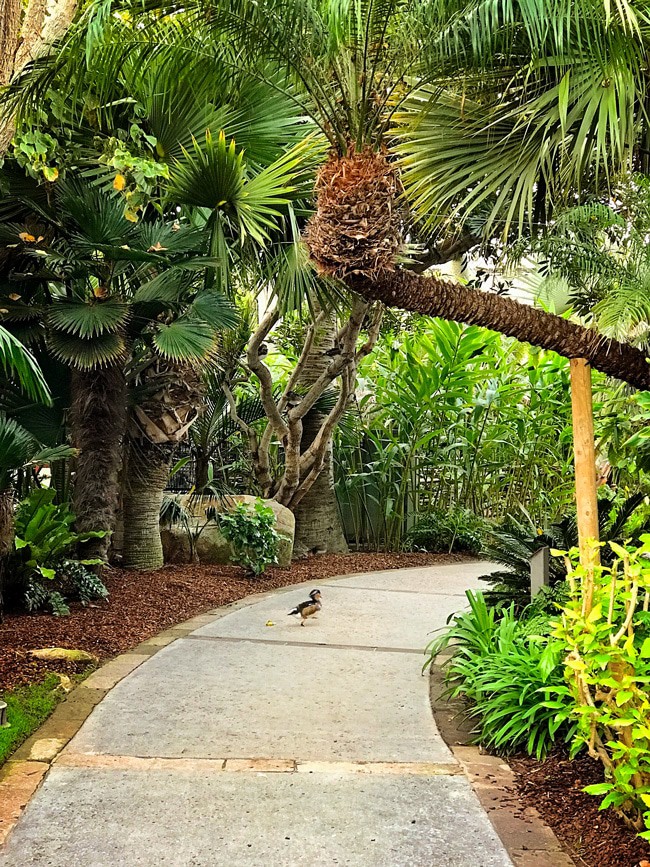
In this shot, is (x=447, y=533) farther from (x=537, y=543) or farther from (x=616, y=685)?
(x=616, y=685)

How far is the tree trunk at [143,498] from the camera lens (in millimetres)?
7770

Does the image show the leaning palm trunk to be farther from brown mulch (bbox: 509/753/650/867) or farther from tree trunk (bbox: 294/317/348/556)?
tree trunk (bbox: 294/317/348/556)

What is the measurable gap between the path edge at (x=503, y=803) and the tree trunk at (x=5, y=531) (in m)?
3.19

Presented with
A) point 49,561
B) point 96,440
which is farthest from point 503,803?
point 96,440

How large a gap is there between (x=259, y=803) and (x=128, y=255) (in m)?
3.87

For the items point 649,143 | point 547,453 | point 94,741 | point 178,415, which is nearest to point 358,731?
point 94,741

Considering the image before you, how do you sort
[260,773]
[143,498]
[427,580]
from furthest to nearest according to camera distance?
[427,580], [143,498], [260,773]

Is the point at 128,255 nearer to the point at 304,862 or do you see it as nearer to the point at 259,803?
the point at 259,803

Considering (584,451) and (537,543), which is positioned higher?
(584,451)

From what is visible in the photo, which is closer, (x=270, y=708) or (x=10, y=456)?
(x=270, y=708)

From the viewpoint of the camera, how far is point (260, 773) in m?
3.34

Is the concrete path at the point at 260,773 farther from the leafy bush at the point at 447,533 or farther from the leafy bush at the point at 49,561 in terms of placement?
the leafy bush at the point at 447,533

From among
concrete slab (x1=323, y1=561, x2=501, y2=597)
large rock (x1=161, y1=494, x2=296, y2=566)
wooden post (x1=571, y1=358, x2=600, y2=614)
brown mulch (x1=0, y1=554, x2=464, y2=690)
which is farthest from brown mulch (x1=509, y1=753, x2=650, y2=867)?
large rock (x1=161, y1=494, x2=296, y2=566)

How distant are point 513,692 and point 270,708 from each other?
1.26m
